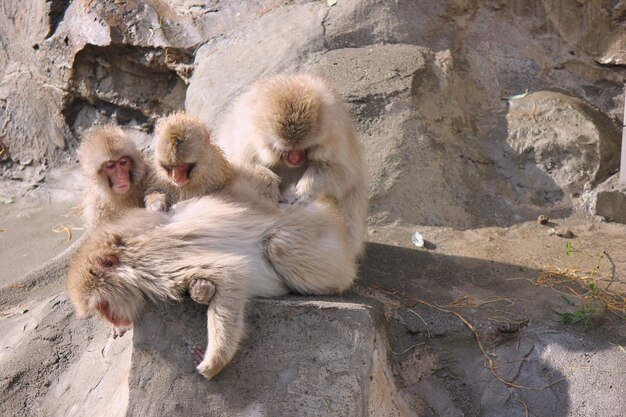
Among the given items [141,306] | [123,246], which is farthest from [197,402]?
[123,246]

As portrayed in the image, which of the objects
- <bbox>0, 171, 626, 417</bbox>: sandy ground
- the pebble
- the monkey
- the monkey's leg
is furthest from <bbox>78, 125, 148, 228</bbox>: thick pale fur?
the pebble

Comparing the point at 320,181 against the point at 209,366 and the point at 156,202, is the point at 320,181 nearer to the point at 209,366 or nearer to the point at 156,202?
the point at 156,202

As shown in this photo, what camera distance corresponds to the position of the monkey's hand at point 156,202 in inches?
176

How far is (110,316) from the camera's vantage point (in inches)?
153

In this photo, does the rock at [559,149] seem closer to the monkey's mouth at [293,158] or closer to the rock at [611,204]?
the rock at [611,204]

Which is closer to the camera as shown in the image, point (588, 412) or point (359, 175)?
point (588, 412)

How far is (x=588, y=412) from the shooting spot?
421 centimetres

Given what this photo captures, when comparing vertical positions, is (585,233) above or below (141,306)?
below

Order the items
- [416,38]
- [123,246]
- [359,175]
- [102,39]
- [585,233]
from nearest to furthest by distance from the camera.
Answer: [123,246] < [359,175] < [585,233] < [416,38] < [102,39]

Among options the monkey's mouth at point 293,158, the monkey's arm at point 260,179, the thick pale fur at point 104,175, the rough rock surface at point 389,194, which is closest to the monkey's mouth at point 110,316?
the rough rock surface at point 389,194

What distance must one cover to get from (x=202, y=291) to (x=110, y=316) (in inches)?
21.2

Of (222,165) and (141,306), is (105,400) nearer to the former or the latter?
(141,306)

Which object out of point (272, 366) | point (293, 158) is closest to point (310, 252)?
point (272, 366)

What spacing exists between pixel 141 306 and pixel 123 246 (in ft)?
1.13
